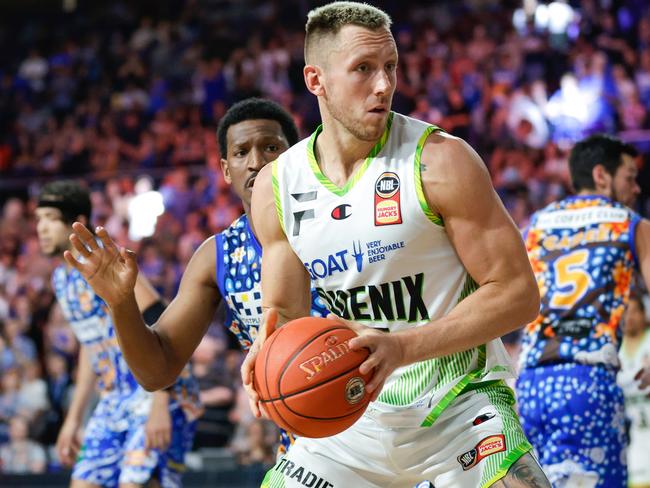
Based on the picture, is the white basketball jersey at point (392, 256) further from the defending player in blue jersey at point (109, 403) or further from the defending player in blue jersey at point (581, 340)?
the defending player in blue jersey at point (109, 403)

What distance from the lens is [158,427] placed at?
5.75 meters

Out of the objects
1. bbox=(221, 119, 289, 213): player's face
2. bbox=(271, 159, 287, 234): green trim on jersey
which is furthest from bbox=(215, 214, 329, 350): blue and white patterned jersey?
bbox=(271, 159, 287, 234): green trim on jersey

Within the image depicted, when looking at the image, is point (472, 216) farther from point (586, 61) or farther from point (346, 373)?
point (586, 61)

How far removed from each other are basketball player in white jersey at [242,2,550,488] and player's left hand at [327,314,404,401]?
9.0 inches

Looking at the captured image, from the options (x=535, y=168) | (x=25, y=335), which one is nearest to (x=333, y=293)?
(x=535, y=168)

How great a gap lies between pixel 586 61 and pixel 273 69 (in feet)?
17.3

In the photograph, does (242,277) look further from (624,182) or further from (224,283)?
(624,182)

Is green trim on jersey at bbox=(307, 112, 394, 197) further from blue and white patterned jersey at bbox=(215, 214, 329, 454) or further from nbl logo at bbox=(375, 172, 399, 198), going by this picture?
blue and white patterned jersey at bbox=(215, 214, 329, 454)

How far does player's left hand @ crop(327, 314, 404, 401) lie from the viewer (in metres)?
3.06

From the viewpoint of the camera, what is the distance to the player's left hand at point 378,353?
306 cm

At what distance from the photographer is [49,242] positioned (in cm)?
640

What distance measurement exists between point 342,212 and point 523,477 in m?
1.08

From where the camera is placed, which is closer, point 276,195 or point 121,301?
point 276,195

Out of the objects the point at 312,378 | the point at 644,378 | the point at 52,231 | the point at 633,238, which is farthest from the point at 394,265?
the point at 52,231
